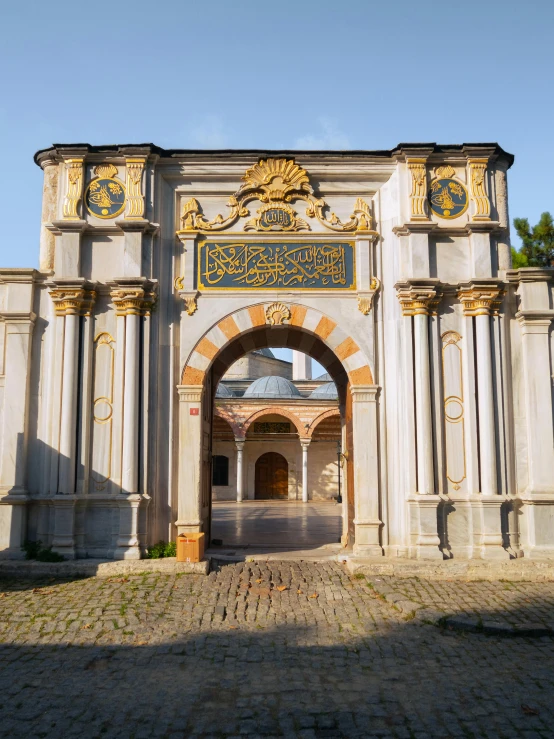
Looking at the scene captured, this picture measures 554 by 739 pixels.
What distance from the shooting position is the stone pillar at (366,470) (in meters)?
8.38

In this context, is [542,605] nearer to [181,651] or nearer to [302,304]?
[181,651]

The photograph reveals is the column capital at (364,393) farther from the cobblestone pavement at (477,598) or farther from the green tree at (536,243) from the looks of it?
the green tree at (536,243)

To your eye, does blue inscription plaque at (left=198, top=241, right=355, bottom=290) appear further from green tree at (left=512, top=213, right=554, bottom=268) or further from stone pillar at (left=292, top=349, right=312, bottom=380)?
stone pillar at (left=292, top=349, right=312, bottom=380)

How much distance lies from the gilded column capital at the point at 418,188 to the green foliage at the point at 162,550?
17.9 feet

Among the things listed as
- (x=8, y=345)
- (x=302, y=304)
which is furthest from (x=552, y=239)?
(x=8, y=345)

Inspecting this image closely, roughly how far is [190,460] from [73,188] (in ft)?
13.4

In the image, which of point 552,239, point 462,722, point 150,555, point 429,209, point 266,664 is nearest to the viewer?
point 462,722

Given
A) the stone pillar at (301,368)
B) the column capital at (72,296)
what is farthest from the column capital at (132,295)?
the stone pillar at (301,368)

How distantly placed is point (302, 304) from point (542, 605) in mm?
4732

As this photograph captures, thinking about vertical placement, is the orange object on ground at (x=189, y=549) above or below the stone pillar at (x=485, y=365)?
below

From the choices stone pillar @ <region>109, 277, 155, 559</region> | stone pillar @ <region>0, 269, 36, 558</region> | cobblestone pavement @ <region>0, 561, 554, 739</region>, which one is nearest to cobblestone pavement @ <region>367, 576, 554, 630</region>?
cobblestone pavement @ <region>0, 561, 554, 739</region>

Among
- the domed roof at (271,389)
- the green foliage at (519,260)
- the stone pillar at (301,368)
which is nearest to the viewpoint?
the green foliage at (519,260)

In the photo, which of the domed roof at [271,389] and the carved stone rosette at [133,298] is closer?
the carved stone rosette at [133,298]

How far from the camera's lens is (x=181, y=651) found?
5105 mm
